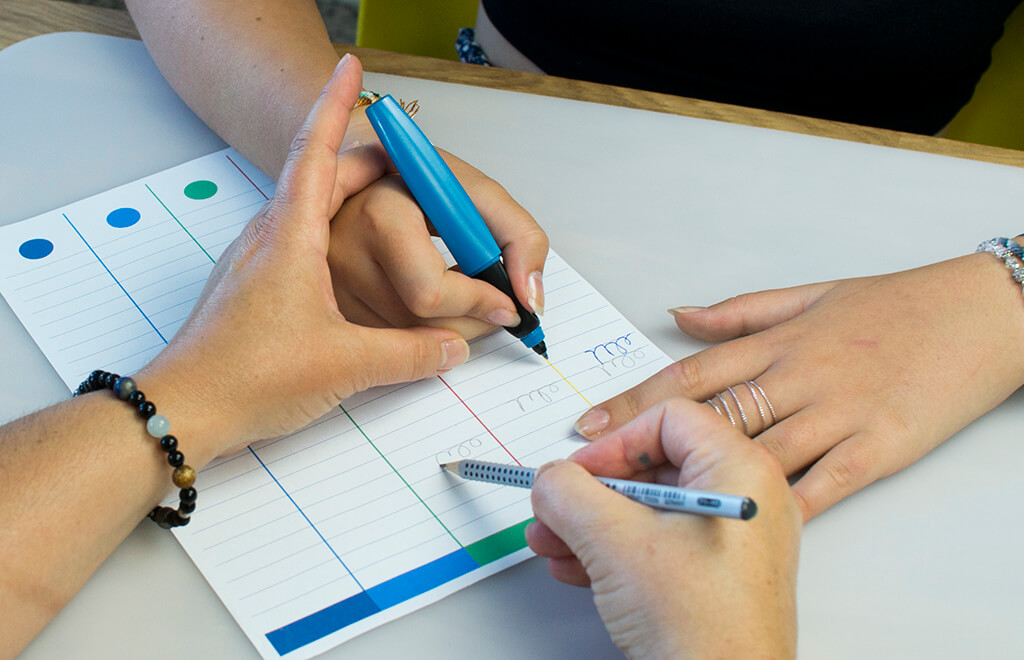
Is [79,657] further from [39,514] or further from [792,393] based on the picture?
[792,393]

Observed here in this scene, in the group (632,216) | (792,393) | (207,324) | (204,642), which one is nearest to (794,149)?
(632,216)

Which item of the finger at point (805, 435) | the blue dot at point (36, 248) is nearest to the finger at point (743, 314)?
the finger at point (805, 435)

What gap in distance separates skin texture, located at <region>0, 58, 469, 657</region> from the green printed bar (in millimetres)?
144

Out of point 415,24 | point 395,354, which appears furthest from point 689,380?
point 415,24

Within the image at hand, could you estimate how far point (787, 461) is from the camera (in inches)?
24.6

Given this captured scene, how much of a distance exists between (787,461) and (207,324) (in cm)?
43

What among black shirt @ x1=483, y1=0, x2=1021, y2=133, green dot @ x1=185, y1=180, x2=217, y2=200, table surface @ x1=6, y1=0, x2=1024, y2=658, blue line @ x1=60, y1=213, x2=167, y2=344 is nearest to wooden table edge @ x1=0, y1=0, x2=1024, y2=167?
table surface @ x1=6, y1=0, x2=1024, y2=658

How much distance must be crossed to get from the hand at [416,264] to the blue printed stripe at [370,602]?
7.7 inches

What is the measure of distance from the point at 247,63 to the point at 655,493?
62 cm

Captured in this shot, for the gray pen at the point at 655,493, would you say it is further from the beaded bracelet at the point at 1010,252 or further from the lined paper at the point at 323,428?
the beaded bracelet at the point at 1010,252

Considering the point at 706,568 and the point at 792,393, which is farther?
the point at 792,393

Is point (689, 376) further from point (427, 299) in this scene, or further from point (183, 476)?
point (183, 476)

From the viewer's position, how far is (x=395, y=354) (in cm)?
63

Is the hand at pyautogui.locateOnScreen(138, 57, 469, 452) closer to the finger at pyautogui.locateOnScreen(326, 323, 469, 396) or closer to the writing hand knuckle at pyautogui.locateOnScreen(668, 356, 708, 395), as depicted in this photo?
the finger at pyautogui.locateOnScreen(326, 323, 469, 396)
